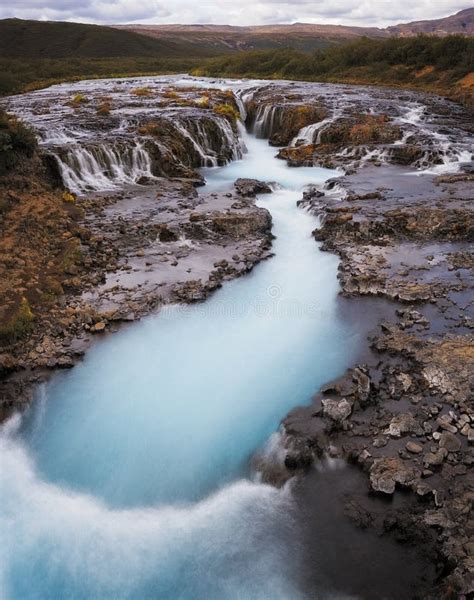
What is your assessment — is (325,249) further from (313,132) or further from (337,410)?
(313,132)

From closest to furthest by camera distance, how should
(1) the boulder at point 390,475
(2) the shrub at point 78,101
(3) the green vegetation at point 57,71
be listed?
(1) the boulder at point 390,475, (2) the shrub at point 78,101, (3) the green vegetation at point 57,71

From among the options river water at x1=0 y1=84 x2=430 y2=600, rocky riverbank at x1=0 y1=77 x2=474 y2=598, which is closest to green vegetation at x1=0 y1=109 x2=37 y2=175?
rocky riverbank at x1=0 y1=77 x2=474 y2=598

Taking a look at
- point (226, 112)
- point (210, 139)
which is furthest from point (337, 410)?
point (226, 112)

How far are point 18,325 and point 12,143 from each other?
10.1m

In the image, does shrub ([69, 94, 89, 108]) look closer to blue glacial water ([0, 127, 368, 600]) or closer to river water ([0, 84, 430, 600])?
river water ([0, 84, 430, 600])

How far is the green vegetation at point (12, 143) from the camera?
17339 millimetres

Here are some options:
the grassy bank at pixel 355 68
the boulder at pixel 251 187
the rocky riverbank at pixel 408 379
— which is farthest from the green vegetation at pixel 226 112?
the grassy bank at pixel 355 68

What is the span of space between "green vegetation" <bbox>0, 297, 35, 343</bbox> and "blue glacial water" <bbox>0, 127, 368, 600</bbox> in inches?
66.2

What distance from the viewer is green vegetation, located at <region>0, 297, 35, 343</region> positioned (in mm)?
10930

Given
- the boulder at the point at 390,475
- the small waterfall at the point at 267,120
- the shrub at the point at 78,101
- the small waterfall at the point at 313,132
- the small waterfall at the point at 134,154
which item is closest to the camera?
the boulder at the point at 390,475

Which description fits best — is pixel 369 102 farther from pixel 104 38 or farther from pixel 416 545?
pixel 104 38

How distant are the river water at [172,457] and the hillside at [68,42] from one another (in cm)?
11363

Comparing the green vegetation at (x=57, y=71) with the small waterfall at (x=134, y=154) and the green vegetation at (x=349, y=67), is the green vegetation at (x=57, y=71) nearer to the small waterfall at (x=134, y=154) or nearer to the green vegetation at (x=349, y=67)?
the green vegetation at (x=349, y=67)

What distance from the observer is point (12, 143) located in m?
18.1
